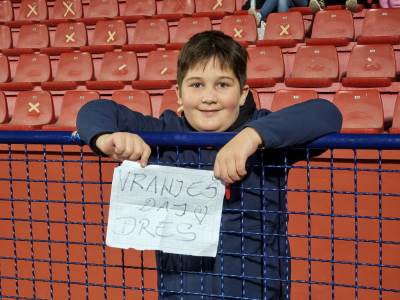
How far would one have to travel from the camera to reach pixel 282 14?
3.73 m

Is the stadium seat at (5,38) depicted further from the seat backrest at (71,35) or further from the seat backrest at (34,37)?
the seat backrest at (71,35)

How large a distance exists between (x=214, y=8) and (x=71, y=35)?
3.69 ft

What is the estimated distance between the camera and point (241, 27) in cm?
371

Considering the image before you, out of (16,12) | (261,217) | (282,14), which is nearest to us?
(261,217)

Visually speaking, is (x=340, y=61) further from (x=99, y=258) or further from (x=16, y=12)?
(x=16, y=12)

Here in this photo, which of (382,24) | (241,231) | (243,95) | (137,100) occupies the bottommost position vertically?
(241,231)

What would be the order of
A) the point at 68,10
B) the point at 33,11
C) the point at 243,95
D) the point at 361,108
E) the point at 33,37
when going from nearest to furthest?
the point at 243,95 → the point at 361,108 → the point at 33,37 → the point at 68,10 → the point at 33,11

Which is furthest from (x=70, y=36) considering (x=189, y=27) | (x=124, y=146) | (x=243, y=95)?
(x=124, y=146)

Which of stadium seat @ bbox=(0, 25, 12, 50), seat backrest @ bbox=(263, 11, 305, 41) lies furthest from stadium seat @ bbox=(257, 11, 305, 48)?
stadium seat @ bbox=(0, 25, 12, 50)

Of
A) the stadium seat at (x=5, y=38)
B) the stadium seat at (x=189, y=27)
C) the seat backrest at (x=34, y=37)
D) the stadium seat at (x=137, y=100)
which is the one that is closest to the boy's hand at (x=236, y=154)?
the stadium seat at (x=137, y=100)

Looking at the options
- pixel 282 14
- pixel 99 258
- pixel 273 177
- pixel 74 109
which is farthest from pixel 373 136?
pixel 282 14

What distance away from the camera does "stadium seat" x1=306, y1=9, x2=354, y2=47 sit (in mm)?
3529

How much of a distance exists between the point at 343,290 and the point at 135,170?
3.68ft

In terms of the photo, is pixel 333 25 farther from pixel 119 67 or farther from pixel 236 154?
pixel 236 154
